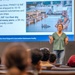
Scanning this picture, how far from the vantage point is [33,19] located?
744 centimetres

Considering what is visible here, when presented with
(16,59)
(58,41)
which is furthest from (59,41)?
(16,59)

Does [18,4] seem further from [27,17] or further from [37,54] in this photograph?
[37,54]

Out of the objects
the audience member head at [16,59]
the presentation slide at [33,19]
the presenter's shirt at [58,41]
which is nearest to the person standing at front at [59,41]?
the presenter's shirt at [58,41]

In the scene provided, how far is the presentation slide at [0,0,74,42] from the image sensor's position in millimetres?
7258

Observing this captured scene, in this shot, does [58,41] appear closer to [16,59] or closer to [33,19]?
[33,19]

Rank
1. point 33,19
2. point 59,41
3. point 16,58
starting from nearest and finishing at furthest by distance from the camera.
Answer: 1. point 16,58
2. point 59,41
3. point 33,19

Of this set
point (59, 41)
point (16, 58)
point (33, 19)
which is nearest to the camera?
point (16, 58)

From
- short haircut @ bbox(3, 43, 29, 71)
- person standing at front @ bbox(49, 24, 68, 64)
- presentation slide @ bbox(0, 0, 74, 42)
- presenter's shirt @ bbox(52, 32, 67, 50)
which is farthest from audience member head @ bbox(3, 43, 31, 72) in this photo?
presentation slide @ bbox(0, 0, 74, 42)

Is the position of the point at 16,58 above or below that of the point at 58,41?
above

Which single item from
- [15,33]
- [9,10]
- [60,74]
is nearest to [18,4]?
[9,10]

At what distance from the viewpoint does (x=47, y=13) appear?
289 inches

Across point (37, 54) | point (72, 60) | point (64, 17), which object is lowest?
point (72, 60)

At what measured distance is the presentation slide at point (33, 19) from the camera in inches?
286

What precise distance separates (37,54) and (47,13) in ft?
17.1
